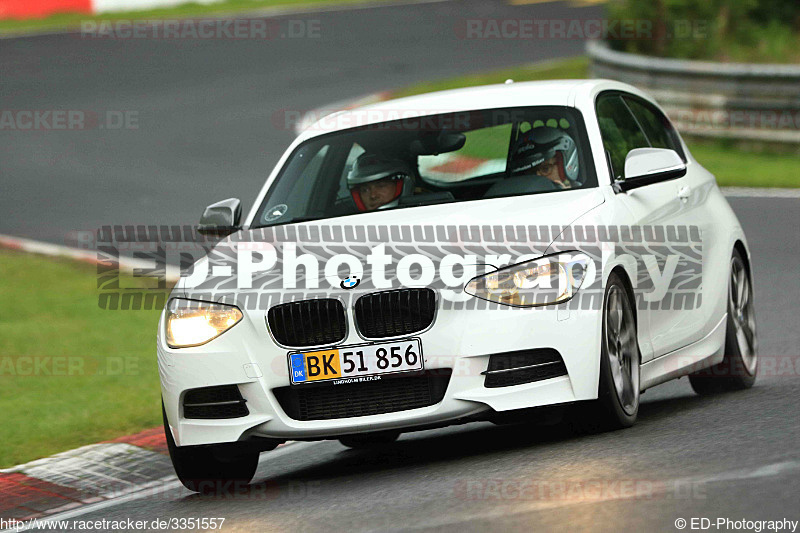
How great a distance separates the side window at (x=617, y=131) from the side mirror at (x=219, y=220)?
1.95 m

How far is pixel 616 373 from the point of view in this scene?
6.73 m

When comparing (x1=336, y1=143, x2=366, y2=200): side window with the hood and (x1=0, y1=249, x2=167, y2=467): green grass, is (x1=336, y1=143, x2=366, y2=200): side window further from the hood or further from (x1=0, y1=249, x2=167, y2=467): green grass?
(x1=0, y1=249, x2=167, y2=467): green grass

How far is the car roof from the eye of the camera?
800 centimetres

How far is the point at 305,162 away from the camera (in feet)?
27.0

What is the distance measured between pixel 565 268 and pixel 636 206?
112cm

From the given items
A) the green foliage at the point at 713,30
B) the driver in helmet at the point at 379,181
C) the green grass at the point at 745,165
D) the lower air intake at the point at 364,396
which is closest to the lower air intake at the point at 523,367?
the lower air intake at the point at 364,396

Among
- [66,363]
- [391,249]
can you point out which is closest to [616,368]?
[391,249]

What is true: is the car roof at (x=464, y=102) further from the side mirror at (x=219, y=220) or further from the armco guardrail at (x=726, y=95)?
the armco guardrail at (x=726, y=95)

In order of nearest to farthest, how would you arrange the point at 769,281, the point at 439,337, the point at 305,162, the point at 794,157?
the point at 439,337
the point at 305,162
the point at 769,281
the point at 794,157

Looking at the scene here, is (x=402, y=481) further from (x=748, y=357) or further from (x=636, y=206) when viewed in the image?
(x=748, y=357)

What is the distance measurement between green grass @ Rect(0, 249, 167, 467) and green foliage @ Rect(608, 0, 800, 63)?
9.78 m

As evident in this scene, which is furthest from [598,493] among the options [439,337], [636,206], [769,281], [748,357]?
[769,281]

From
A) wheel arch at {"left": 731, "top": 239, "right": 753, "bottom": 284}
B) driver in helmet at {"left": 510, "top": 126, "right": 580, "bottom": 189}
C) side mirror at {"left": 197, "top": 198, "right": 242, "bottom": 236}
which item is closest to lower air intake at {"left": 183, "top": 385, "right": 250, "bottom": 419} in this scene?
side mirror at {"left": 197, "top": 198, "right": 242, "bottom": 236}

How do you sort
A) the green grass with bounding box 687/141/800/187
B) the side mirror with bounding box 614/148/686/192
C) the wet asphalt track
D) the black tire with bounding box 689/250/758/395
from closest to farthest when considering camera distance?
1. the wet asphalt track
2. the side mirror with bounding box 614/148/686/192
3. the black tire with bounding box 689/250/758/395
4. the green grass with bounding box 687/141/800/187
